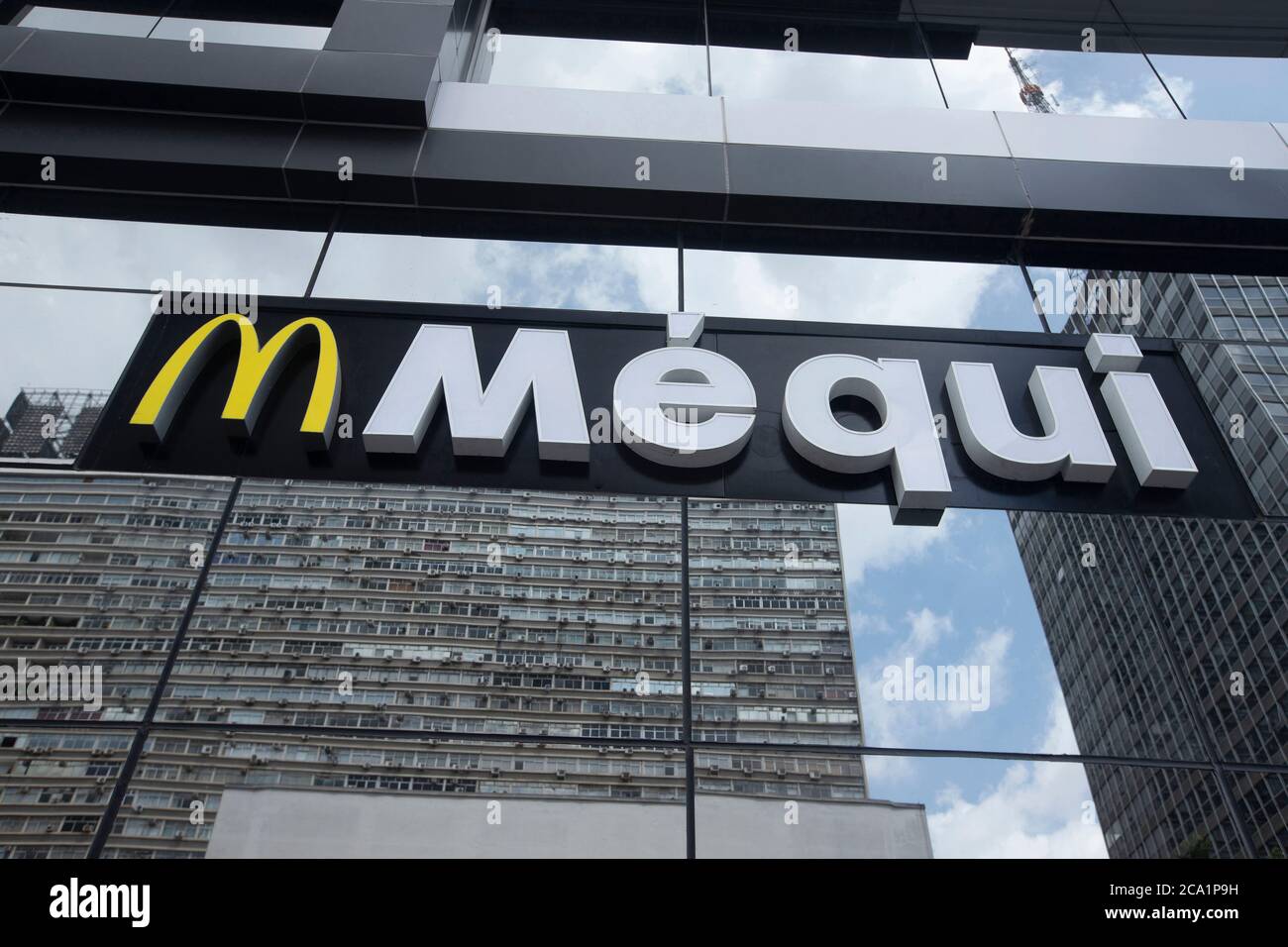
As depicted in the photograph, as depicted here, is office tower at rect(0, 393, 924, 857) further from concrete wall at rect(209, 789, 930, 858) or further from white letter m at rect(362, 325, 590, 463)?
white letter m at rect(362, 325, 590, 463)

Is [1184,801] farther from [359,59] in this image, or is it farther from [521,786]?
[359,59]

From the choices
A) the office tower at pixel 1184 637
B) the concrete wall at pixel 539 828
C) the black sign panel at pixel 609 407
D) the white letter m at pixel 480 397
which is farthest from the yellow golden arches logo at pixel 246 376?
the office tower at pixel 1184 637

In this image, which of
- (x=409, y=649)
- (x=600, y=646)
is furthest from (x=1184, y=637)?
(x=409, y=649)

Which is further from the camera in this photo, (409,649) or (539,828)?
(409,649)

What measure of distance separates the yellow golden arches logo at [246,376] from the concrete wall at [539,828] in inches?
108

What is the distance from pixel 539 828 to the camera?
16.4 feet

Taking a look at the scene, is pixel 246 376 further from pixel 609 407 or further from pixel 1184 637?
pixel 1184 637

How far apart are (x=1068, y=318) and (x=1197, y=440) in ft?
5.48

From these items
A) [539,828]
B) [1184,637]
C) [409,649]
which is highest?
[1184,637]

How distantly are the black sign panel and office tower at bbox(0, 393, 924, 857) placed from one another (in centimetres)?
18

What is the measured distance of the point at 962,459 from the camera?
6.89 meters

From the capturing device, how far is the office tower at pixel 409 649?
5.10 m

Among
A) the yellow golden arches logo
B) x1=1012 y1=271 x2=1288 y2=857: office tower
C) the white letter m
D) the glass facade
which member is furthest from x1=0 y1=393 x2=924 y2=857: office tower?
x1=1012 y1=271 x2=1288 y2=857: office tower

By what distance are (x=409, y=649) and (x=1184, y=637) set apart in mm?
5226
